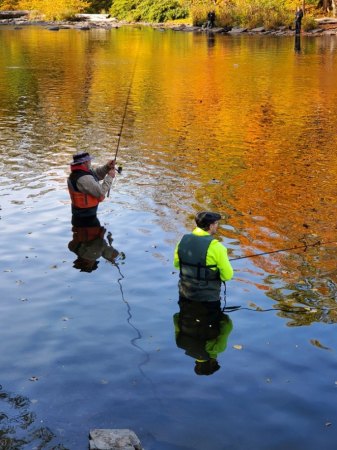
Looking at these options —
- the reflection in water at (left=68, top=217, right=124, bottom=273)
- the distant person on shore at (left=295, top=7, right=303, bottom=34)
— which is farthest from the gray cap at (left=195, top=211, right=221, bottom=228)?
the distant person on shore at (left=295, top=7, right=303, bottom=34)

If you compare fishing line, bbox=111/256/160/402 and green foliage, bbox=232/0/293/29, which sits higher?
green foliage, bbox=232/0/293/29

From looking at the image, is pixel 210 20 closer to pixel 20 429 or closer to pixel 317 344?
pixel 317 344

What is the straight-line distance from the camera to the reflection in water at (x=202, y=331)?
8344 millimetres

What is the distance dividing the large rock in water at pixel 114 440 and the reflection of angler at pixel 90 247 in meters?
4.95

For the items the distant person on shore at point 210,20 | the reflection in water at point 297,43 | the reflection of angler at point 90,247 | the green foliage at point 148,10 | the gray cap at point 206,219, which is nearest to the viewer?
the gray cap at point 206,219

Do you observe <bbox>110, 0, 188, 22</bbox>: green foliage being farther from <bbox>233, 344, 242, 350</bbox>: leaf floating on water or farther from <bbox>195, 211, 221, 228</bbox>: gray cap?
<bbox>233, 344, 242, 350</bbox>: leaf floating on water

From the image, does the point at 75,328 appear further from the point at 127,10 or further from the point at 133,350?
the point at 127,10

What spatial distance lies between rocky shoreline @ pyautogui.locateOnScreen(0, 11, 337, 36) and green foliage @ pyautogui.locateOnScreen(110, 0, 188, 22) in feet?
4.64

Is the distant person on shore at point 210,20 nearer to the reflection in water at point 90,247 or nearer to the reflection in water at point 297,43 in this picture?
the reflection in water at point 297,43

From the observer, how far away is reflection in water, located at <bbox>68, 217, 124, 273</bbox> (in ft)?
37.7

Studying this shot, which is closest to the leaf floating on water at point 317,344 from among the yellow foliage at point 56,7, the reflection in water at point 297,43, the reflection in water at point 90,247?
the reflection in water at point 90,247

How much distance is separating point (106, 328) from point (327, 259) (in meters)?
4.20

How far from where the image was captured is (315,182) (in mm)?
16266

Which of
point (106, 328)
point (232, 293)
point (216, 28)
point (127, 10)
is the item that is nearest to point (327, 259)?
point (232, 293)
